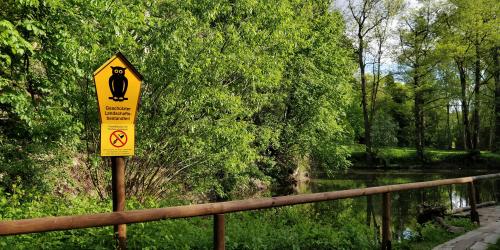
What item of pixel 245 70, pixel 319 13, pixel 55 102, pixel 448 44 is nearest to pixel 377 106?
pixel 448 44

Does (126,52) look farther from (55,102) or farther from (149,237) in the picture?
(149,237)

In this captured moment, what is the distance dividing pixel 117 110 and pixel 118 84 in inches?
10.7

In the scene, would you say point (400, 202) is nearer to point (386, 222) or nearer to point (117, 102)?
point (386, 222)

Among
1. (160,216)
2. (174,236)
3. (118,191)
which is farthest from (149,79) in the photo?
(160,216)

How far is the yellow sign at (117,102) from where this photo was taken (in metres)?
4.37

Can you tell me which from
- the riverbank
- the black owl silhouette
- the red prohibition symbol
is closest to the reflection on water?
the red prohibition symbol

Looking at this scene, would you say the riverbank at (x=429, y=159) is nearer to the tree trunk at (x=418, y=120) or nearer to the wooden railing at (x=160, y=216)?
the tree trunk at (x=418, y=120)

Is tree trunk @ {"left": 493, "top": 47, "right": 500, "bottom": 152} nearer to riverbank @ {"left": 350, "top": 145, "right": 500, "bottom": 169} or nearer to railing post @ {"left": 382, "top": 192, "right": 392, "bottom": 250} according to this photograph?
riverbank @ {"left": 350, "top": 145, "right": 500, "bottom": 169}

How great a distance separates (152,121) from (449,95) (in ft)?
121

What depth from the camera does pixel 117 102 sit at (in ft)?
14.7

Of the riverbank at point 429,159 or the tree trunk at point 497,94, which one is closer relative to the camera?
the riverbank at point 429,159

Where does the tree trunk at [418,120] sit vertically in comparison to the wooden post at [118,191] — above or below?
above

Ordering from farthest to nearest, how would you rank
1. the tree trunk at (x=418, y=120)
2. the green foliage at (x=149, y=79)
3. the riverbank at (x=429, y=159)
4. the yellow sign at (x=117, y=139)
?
the tree trunk at (x=418, y=120), the riverbank at (x=429, y=159), the green foliage at (x=149, y=79), the yellow sign at (x=117, y=139)

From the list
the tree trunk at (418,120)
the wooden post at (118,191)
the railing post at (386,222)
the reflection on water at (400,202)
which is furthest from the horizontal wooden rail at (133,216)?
the tree trunk at (418,120)
